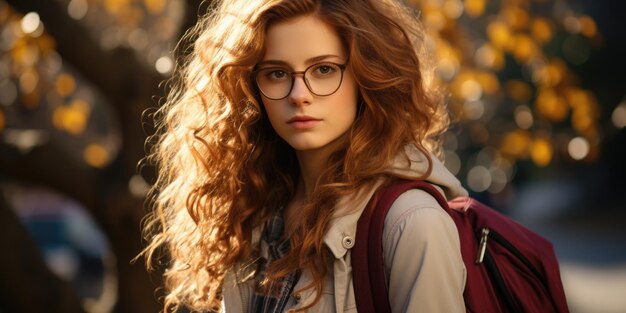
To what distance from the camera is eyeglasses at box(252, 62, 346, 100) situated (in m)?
2.26

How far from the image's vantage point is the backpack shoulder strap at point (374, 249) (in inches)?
82.0

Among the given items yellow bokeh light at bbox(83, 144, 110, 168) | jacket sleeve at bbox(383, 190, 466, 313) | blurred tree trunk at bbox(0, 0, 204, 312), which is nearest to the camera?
jacket sleeve at bbox(383, 190, 466, 313)

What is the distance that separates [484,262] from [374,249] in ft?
1.05

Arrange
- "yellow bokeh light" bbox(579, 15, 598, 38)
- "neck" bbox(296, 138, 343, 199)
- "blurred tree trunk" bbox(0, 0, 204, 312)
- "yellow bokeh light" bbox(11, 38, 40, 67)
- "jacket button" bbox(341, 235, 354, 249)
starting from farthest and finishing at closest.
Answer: "yellow bokeh light" bbox(11, 38, 40, 67) < "yellow bokeh light" bbox(579, 15, 598, 38) < "blurred tree trunk" bbox(0, 0, 204, 312) < "neck" bbox(296, 138, 343, 199) < "jacket button" bbox(341, 235, 354, 249)

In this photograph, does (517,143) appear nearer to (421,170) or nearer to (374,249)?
(421,170)

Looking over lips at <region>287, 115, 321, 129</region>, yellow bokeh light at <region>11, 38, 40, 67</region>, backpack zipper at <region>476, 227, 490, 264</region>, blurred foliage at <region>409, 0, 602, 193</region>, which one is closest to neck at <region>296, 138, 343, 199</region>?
lips at <region>287, 115, 321, 129</region>

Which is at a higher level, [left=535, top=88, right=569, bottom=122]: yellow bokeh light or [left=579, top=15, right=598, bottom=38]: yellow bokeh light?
[left=579, top=15, right=598, bottom=38]: yellow bokeh light

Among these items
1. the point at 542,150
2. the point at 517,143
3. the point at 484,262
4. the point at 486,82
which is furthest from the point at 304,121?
the point at 486,82

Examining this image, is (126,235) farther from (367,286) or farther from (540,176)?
(540,176)

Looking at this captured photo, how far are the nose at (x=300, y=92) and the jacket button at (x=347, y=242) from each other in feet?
1.29

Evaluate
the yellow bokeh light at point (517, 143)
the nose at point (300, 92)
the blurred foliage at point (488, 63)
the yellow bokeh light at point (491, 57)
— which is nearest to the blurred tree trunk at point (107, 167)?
the blurred foliage at point (488, 63)

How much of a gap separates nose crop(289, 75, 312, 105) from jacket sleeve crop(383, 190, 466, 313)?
40 centimetres

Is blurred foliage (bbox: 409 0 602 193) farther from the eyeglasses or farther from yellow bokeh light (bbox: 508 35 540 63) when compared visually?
the eyeglasses

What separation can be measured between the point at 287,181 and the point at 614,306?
9202 millimetres
